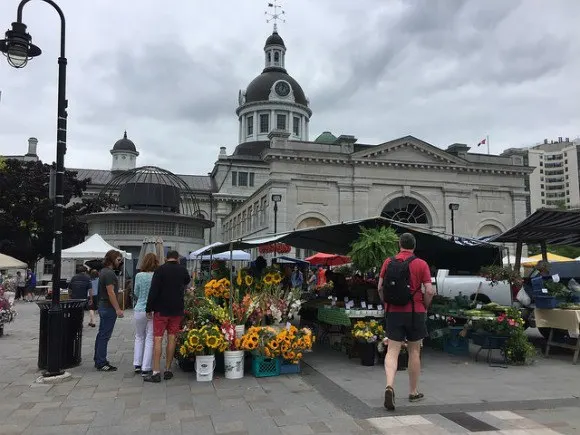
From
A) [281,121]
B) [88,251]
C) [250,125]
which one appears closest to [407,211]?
[88,251]

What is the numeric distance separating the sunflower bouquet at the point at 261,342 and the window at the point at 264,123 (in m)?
73.9

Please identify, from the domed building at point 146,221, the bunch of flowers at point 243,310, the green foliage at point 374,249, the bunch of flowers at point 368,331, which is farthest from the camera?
the domed building at point 146,221

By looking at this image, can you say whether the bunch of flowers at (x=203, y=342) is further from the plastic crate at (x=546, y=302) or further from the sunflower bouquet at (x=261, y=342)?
the plastic crate at (x=546, y=302)

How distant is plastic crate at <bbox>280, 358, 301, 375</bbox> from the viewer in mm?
7945

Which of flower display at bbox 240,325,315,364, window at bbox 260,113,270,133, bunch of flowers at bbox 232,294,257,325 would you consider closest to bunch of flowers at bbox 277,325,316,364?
flower display at bbox 240,325,315,364

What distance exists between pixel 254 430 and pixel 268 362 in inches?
105

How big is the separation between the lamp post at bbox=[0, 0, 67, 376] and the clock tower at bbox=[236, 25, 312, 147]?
7050cm

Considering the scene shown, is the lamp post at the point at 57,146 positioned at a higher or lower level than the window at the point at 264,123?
lower

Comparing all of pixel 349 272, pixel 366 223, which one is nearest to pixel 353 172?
pixel 349 272

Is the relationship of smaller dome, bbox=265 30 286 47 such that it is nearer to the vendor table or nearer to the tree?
the tree

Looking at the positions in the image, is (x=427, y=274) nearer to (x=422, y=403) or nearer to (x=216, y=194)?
(x=422, y=403)

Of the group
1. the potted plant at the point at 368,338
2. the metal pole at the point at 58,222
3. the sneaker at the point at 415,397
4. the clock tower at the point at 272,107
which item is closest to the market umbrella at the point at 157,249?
the metal pole at the point at 58,222

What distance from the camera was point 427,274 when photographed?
599 centimetres

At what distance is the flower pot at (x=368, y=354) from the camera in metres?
8.78
